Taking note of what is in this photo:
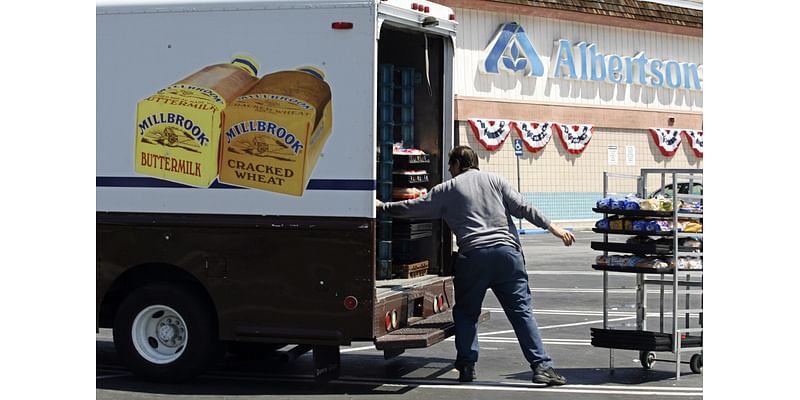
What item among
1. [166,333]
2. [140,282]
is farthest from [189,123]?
[166,333]

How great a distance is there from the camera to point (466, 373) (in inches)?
384

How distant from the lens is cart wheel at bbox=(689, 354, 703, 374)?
10.3 m

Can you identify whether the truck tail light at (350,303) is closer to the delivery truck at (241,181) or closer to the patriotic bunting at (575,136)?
the delivery truck at (241,181)

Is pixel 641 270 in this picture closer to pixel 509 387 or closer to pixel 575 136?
pixel 509 387

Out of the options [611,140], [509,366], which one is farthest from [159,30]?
[611,140]

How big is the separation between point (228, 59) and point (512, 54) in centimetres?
2240

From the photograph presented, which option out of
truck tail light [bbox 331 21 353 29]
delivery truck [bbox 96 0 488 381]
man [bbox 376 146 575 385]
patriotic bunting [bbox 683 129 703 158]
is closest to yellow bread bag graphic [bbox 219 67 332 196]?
delivery truck [bbox 96 0 488 381]

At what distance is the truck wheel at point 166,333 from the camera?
9.50m

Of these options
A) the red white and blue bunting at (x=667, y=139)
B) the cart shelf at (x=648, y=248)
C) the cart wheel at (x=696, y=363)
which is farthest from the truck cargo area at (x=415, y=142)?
the red white and blue bunting at (x=667, y=139)

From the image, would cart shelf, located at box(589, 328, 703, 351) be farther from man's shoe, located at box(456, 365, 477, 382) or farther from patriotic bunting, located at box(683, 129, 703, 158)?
patriotic bunting, located at box(683, 129, 703, 158)

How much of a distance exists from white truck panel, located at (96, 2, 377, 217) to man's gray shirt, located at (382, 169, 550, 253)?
0.68m

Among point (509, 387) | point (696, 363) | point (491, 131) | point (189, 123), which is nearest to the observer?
point (189, 123)

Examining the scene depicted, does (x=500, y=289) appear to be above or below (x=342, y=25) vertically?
below

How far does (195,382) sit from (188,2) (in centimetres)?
301
